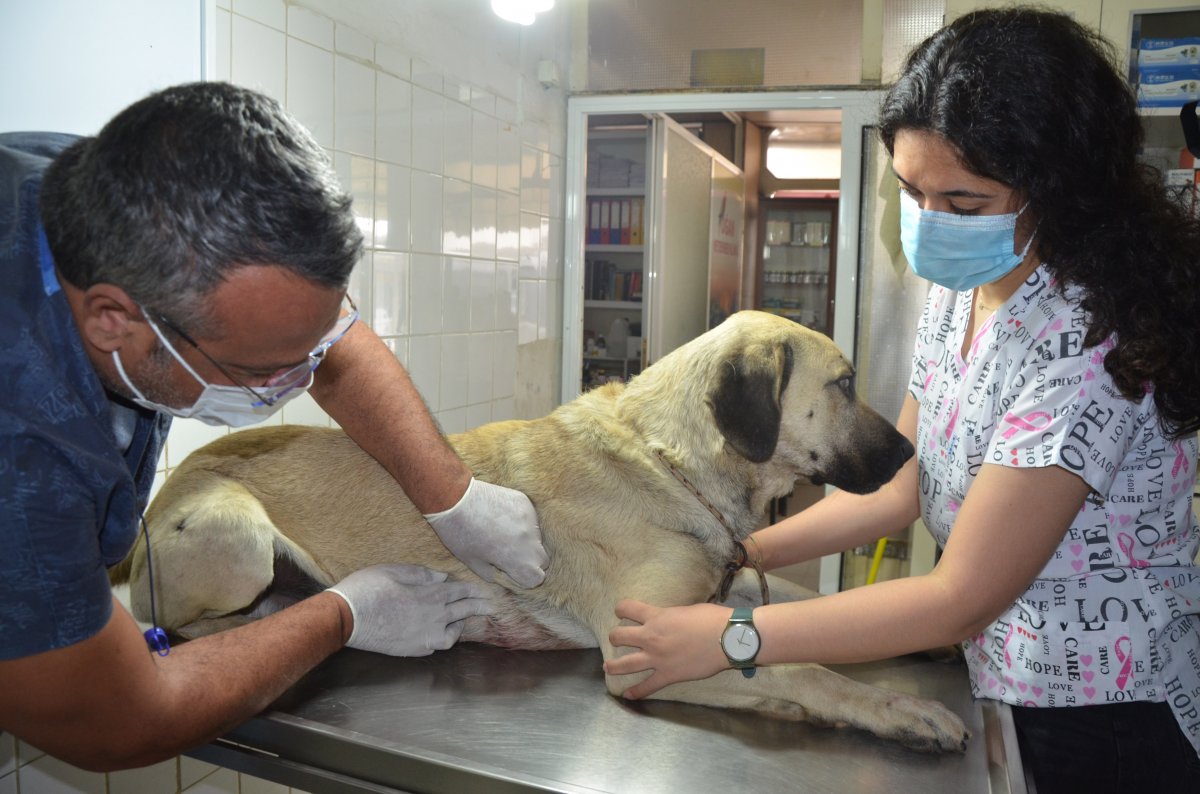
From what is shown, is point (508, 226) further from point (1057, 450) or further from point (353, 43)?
point (1057, 450)

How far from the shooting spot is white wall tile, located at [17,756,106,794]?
227 centimetres

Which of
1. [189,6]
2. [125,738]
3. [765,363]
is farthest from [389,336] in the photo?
[125,738]

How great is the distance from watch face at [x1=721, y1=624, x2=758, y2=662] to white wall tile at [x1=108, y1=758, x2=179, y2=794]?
1953 millimetres

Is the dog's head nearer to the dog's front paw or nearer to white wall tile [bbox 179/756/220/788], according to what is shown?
the dog's front paw

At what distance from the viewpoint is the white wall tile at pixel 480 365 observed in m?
3.94

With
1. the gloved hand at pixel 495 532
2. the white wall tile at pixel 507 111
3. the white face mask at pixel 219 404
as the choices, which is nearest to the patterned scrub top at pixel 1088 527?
the gloved hand at pixel 495 532

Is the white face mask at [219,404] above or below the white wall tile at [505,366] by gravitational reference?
above

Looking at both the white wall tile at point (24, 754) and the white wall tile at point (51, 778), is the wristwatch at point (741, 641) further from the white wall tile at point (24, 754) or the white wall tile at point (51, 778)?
the white wall tile at point (24, 754)

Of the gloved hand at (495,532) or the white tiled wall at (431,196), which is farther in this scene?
the white tiled wall at (431,196)

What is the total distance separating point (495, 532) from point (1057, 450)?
1.02 m

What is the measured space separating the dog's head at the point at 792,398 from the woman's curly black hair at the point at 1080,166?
0.62 m

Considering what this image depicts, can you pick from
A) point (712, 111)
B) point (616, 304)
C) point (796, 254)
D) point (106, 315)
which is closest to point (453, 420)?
point (616, 304)

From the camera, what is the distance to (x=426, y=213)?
3.53 m

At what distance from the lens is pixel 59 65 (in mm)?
1960
